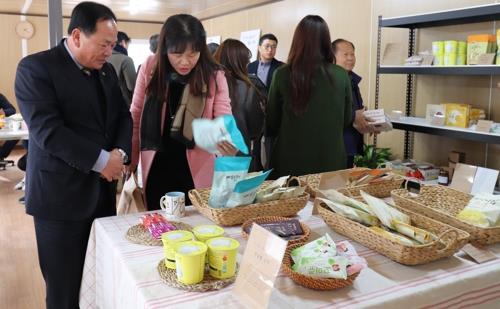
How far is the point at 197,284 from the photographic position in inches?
41.7

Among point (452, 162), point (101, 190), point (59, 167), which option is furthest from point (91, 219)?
point (452, 162)

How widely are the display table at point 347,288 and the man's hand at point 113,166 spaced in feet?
0.99

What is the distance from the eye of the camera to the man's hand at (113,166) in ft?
5.45

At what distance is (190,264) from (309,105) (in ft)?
3.90

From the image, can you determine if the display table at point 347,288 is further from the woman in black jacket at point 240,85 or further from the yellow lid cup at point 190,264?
the woman in black jacket at point 240,85

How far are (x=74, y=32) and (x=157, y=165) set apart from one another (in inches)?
24.2

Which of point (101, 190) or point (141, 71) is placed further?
point (141, 71)

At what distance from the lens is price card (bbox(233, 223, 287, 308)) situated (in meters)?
0.91

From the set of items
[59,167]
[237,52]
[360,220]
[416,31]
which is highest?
[416,31]

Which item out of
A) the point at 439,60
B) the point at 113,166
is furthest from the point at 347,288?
the point at 439,60

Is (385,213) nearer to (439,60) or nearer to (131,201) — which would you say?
(131,201)

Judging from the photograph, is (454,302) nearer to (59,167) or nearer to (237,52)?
(59,167)

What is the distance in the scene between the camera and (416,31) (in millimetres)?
3801

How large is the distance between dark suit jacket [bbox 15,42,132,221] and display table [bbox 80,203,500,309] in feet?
1.04
